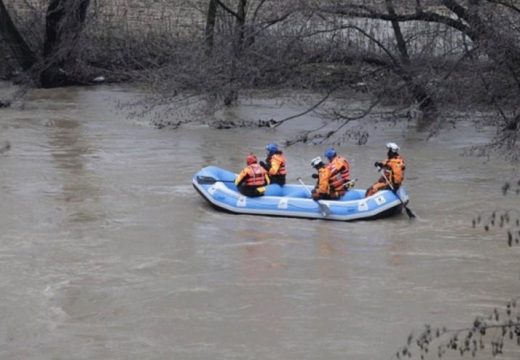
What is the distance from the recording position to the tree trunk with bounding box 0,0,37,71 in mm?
27484

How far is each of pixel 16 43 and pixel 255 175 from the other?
49.4ft

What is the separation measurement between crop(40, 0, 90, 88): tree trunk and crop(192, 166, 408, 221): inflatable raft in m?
11.1

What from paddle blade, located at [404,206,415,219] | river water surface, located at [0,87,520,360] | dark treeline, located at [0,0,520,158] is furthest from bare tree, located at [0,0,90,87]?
paddle blade, located at [404,206,415,219]

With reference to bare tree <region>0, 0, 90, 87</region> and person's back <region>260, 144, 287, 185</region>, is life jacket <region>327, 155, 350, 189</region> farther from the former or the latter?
bare tree <region>0, 0, 90, 87</region>

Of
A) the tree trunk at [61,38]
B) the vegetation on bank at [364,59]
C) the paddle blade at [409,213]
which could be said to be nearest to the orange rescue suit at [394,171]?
the paddle blade at [409,213]

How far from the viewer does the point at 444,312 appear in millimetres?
9742

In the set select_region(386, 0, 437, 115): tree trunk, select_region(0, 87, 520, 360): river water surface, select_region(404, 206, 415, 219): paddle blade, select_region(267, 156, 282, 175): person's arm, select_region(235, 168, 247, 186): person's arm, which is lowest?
select_region(0, 87, 520, 360): river water surface

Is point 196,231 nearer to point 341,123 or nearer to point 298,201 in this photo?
point 298,201

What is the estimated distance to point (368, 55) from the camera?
20.5 metres

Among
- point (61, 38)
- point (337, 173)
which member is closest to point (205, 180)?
point (337, 173)

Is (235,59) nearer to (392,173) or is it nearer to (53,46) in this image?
(392,173)

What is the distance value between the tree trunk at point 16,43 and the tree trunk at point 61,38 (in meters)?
0.42

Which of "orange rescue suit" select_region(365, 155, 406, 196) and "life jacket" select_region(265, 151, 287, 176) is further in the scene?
"life jacket" select_region(265, 151, 287, 176)

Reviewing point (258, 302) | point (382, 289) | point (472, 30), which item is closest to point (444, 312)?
point (382, 289)
